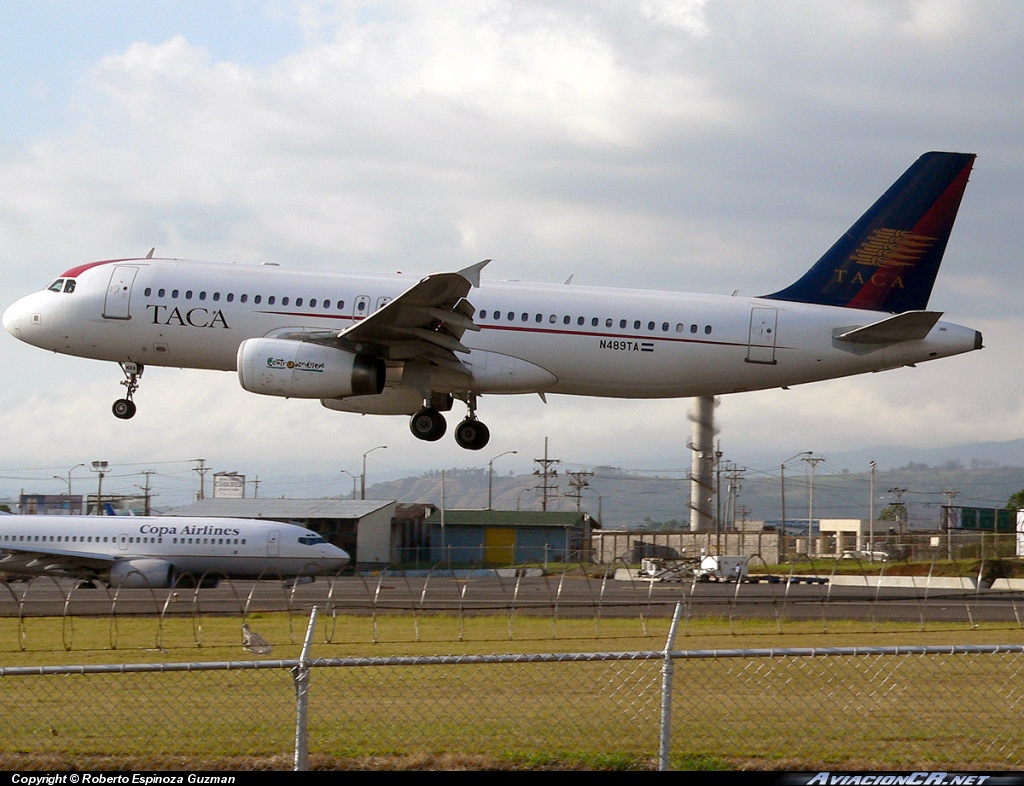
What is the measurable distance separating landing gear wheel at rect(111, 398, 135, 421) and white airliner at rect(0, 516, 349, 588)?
1294 cm

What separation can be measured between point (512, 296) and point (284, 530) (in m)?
22.0

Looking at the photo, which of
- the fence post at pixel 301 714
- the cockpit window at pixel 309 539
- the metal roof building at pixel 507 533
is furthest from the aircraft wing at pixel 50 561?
the fence post at pixel 301 714

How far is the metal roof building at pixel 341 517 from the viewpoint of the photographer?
276 ft

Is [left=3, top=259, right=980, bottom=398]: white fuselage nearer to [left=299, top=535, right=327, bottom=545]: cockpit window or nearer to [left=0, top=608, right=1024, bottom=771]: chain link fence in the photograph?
[left=0, top=608, right=1024, bottom=771]: chain link fence

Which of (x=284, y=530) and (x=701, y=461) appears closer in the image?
(x=284, y=530)

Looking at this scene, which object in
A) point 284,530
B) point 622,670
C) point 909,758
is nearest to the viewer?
point 909,758

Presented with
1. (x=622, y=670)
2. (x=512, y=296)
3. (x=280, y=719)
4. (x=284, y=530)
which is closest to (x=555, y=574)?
(x=284, y=530)

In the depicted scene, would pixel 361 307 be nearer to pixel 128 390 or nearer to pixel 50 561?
pixel 128 390

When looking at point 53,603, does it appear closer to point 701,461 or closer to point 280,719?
point 280,719

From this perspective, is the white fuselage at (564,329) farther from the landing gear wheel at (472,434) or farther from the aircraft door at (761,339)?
the landing gear wheel at (472,434)

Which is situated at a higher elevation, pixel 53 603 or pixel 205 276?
pixel 205 276

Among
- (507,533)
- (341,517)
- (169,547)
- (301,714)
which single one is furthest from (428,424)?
(507,533)

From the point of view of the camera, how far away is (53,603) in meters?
36.6
